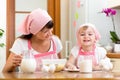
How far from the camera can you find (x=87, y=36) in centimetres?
222

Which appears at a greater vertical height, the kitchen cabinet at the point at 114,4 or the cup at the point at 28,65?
the kitchen cabinet at the point at 114,4

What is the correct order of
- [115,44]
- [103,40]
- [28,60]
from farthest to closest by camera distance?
[103,40]
[115,44]
[28,60]

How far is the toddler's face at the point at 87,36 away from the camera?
221cm

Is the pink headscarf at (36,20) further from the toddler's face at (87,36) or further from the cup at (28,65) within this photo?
the toddler's face at (87,36)

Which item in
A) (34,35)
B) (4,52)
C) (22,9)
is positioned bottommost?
(4,52)

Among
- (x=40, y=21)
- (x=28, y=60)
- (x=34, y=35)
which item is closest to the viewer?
Answer: (x=28, y=60)

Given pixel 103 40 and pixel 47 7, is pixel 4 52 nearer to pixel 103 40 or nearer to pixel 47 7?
pixel 47 7

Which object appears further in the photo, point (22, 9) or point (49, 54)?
point (22, 9)

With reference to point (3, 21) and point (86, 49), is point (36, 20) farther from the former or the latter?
point (3, 21)

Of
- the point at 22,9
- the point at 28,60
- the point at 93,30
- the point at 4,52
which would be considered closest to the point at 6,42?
the point at 4,52

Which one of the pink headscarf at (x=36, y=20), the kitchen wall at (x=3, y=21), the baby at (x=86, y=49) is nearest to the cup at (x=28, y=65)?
the pink headscarf at (x=36, y=20)

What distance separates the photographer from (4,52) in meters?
4.65

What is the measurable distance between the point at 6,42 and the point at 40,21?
115 inches

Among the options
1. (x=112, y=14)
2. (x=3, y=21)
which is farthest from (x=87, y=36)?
(x=3, y=21)
